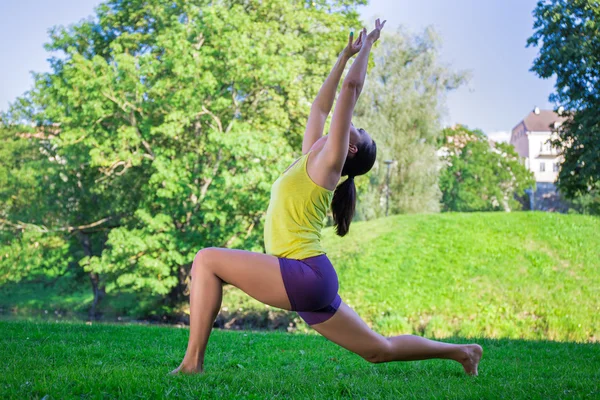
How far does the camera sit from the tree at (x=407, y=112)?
3097 cm

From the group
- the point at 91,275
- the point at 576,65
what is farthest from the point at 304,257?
the point at 91,275

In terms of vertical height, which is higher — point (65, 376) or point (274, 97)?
point (274, 97)

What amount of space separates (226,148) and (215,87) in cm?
216

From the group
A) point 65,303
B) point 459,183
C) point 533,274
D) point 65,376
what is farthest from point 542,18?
point 459,183

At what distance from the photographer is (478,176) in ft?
189

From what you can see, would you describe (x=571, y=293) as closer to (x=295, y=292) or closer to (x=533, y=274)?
(x=533, y=274)

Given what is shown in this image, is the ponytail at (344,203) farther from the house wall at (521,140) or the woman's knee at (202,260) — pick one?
the house wall at (521,140)

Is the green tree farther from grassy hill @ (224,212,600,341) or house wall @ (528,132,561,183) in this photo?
house wall @ (528,132,561,183)

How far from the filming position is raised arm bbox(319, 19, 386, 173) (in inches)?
138

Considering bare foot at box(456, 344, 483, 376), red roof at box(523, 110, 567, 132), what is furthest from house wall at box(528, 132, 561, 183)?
bare foot at box(456, 344, 483, 376)

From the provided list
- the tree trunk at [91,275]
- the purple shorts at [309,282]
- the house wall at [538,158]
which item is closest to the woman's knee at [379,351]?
the purple shorts at [309,282]

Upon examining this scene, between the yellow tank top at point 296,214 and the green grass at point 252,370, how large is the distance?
0.89m

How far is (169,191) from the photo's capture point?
18016mm

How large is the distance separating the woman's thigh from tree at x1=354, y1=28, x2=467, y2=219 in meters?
27.1
